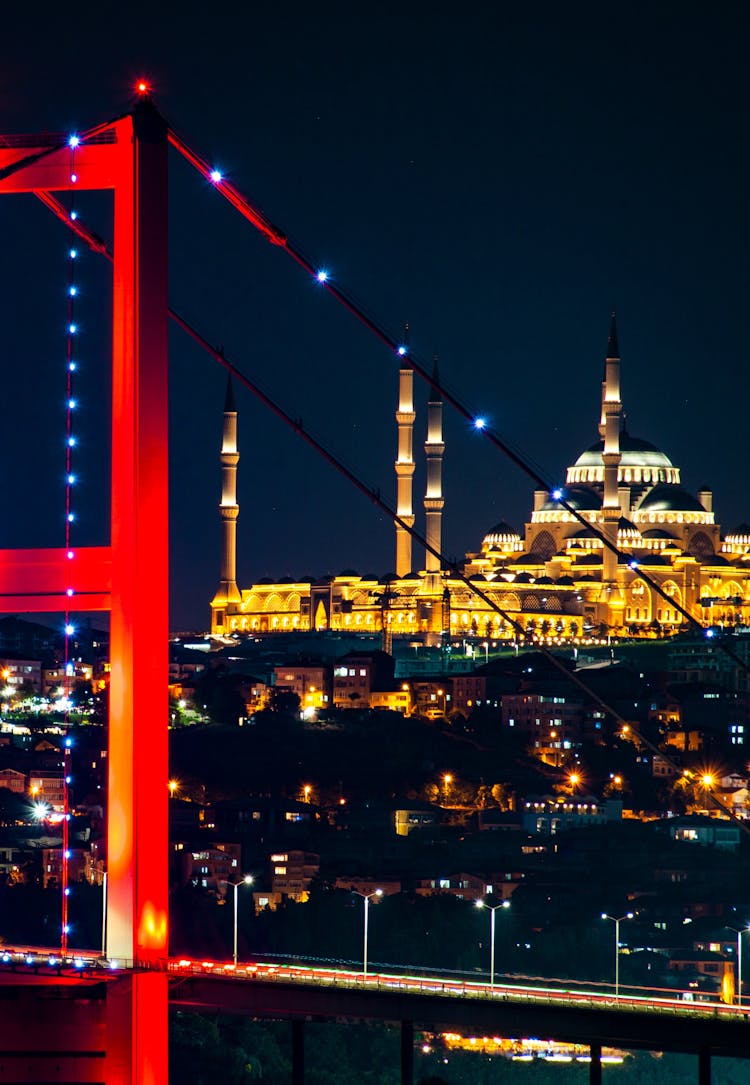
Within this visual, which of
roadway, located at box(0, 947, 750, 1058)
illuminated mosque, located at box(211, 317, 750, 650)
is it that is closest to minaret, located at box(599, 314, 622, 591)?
illuminated mosque, located at box(211, 317, 750, 650)

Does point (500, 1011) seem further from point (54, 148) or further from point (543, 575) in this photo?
point (543, 575)

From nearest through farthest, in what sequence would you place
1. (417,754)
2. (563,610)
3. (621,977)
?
1. (621,977)
2. (417,754)
3. (563,610)

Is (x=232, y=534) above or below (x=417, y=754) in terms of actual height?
above

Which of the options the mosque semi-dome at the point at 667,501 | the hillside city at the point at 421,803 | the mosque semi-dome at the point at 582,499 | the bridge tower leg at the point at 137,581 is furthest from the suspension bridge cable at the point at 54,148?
the mosque semi-dome at the point at 667,501

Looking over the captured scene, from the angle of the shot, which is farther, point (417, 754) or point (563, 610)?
point (563, 610)

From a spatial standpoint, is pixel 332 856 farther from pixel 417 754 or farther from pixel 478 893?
pixel 417 754

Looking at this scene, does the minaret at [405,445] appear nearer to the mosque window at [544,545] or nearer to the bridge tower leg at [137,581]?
the mosque window at [544,545]

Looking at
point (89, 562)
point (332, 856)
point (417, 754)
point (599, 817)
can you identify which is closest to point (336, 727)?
point (417, 754)

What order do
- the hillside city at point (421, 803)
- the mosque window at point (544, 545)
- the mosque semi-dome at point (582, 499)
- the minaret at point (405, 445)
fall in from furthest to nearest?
the mosque window at point (544, 545) < the mosque semi-dome at point (582, 499) < the minaret at point (405, 445) < the hillside city at point (421, 803)

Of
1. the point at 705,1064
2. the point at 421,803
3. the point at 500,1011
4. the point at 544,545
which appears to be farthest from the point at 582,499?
the point at 705,1064
